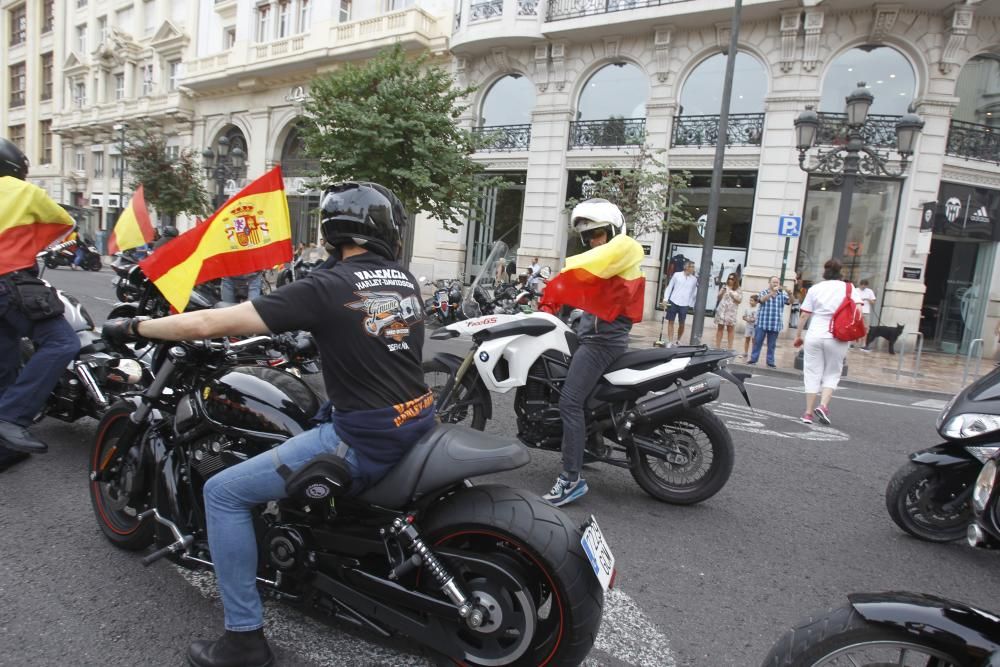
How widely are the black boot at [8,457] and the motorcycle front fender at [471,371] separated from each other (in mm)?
2754

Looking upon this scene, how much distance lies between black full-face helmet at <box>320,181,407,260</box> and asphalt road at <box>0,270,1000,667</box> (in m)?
1.41

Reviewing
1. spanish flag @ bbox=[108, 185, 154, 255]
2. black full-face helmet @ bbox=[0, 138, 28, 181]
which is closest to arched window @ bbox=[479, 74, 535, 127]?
black full-face helmet @ bbox=[0, 138, 28, 181]

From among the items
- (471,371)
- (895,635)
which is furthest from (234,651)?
(471,371)

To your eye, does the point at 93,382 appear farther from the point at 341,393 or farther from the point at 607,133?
the point at 607,133

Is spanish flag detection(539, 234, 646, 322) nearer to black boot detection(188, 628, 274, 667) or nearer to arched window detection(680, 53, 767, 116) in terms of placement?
black boot detection(188, 628, 274, 667)

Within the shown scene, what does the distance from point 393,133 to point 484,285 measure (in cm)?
447

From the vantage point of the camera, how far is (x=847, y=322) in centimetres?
638

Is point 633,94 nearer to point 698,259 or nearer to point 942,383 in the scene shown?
point 698,259

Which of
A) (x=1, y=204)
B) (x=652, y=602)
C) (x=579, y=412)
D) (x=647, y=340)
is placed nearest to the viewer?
(x=652, y=602)

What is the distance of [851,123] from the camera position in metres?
11.2

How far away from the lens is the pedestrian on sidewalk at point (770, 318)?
1141 cm

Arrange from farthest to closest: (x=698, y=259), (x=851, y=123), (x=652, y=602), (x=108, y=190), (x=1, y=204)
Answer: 1. (x=108, y=190)
2. (x=698, y=259)
3. (x=851, y=123)
4. (x=1, y=204)
5. (x=652, y=602)

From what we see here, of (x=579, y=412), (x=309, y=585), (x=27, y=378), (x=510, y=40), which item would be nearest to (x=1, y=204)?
(x=27, y=378)

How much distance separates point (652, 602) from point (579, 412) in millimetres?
1314
